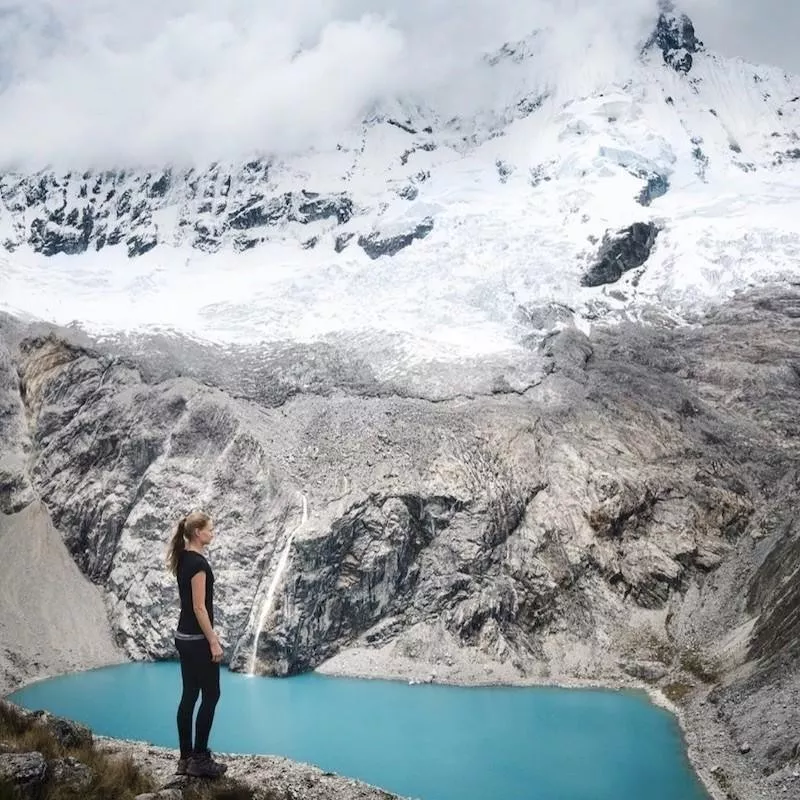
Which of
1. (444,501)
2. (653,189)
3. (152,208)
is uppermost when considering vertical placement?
(653,189)

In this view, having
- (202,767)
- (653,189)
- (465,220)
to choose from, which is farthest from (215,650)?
(653,189)

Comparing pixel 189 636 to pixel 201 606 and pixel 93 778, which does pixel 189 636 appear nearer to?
pixel 201 606

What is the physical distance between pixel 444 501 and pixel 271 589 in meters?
11.5

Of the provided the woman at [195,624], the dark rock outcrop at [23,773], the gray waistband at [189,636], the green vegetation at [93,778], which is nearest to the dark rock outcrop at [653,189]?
the green vegetation at [93,778]

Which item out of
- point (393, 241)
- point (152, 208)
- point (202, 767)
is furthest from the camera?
point (152, 208)

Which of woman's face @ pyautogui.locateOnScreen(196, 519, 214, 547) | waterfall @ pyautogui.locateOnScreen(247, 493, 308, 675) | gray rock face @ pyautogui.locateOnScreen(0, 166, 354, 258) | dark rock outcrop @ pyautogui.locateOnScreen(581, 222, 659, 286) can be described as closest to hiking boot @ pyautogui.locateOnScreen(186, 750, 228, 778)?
woman's face @ pyautogui.locateOnScreen(196, 519, 214, 547)

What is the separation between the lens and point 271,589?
156 feet

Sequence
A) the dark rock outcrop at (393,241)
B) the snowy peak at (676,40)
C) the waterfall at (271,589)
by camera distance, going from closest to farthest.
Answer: the waterfall at (271,589)
the dark rock outcrop at (393,241)
the snowy peak at (676,40)

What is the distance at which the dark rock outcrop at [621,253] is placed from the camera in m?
78.2

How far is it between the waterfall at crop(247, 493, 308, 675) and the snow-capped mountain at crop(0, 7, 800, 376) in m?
21.0

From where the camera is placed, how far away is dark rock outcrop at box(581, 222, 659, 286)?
78.2 m

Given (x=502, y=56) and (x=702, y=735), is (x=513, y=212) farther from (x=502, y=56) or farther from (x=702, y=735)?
(x=702, y=735)

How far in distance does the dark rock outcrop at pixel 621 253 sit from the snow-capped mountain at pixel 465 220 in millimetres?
217

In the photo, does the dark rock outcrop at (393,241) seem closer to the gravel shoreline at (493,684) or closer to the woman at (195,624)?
the gravel shoreline at (493,684)
